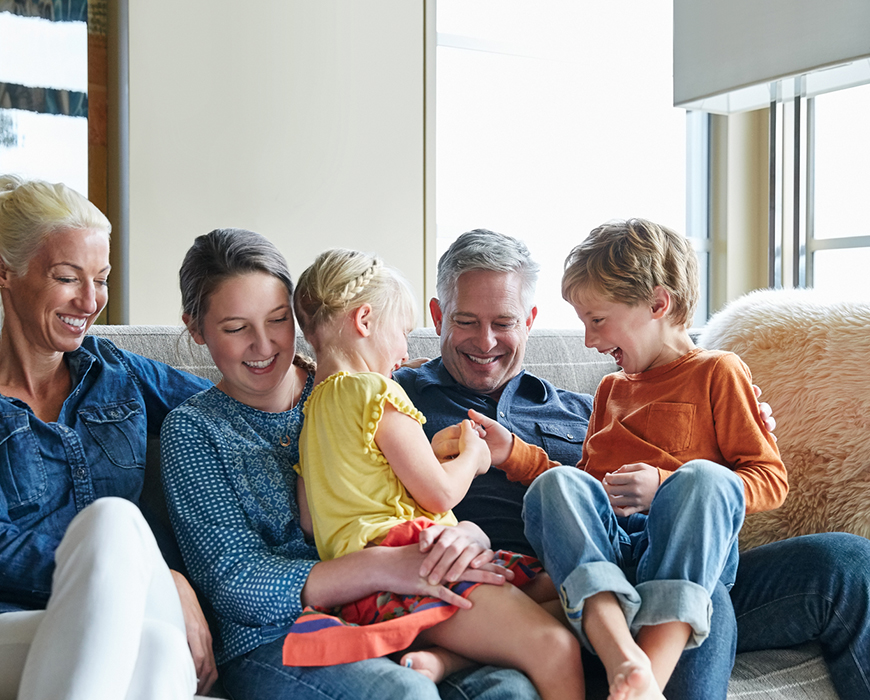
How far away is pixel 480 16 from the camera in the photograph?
3641mm

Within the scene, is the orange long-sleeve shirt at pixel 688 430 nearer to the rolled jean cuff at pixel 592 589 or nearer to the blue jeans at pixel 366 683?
the rolled jean cuff at pixel 592 589

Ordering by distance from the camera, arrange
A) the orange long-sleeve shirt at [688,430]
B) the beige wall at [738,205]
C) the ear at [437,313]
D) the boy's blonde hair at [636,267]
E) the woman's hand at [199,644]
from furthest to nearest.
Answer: the beige wall at [738,205]
the ear at [437,313]
the boy's blonde hair at [636,267]
the orange long-sleeve shirt at [688,430]
the woman's hand at [199,644]

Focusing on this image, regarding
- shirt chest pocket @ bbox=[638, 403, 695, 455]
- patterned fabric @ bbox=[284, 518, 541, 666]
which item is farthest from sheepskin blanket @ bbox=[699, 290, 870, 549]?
patterned fabric @ bbox=[284, 518, 541, 666]

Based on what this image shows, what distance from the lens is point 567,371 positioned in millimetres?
2037

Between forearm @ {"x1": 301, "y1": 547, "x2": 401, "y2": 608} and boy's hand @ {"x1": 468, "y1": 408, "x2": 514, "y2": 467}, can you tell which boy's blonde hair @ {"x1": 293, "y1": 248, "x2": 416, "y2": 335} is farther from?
forearm @ {"x1": 301, "y1": 547, "x2": 401, "y2": 608}

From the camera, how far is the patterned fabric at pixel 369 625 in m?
1.11

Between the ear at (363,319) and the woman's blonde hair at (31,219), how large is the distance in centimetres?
50

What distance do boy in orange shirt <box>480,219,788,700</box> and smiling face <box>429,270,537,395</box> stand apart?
15 centimetres

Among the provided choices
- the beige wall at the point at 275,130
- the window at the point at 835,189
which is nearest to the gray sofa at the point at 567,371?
the beige wall at the point at 275,130

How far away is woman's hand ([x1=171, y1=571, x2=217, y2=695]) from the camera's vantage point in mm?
1204

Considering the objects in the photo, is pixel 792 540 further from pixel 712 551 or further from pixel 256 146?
pixel 256 146

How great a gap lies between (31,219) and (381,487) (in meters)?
0.75

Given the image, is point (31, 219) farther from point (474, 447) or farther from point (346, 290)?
point (474, 447)

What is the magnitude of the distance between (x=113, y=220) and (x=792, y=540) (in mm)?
2113
